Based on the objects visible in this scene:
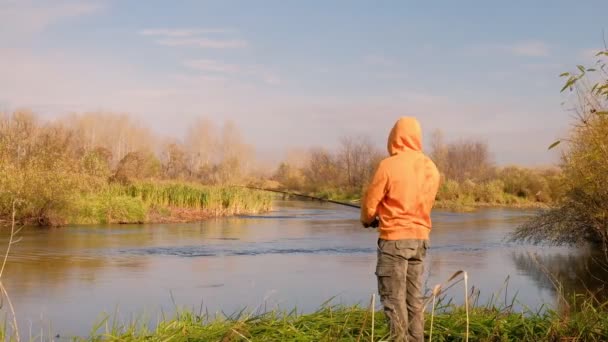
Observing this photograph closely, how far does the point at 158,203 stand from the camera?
22188mm

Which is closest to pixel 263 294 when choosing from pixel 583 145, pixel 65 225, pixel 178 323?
pixel 178 323

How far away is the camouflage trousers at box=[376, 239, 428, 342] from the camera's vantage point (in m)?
4.25

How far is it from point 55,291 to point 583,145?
811cm

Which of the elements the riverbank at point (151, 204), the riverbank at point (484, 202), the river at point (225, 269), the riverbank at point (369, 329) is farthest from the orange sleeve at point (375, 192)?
the riverbank at point (484, 202)

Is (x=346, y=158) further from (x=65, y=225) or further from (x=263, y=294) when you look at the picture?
(x=263, y=294)

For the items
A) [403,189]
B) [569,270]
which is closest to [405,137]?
[403,189]

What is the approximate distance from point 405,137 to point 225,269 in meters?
7.03

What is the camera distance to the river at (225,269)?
790 centimetres

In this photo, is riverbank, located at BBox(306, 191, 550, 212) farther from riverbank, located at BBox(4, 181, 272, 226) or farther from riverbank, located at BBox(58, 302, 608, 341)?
riverbank, located at BBox(58, 302, 608, 341)

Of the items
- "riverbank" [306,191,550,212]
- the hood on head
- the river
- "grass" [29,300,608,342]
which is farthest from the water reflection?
"riverbank" [306,191,550,212]

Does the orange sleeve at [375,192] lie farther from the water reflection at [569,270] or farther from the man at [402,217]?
the water reflection at [569,270]

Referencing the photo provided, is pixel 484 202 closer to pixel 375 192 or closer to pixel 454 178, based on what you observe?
pixel 454 178

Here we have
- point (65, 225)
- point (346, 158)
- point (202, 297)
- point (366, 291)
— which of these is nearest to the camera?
point (202, 297)

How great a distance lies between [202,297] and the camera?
27.7 ft
